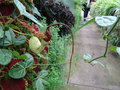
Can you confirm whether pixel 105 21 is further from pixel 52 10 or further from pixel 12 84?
pixel 52 10

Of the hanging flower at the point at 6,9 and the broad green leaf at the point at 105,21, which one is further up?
the broad green leaf at the point at 105,21

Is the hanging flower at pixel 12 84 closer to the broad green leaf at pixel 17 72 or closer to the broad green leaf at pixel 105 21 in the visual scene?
the broad green leaf at pixel 17 72

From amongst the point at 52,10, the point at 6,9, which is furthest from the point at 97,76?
the point at 6,9

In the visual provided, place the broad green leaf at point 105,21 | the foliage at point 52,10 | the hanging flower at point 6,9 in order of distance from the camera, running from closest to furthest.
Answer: the broad green leaf at point 105,21
the hanging flower at point 6,9
the foliage at point 52,10

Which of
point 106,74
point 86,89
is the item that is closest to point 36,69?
point 86,89

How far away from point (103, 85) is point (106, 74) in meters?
0.37

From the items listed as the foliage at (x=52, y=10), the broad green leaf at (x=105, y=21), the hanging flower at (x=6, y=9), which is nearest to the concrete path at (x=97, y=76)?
A: the foliage at (x=52, y=10)

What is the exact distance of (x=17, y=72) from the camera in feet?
1.43

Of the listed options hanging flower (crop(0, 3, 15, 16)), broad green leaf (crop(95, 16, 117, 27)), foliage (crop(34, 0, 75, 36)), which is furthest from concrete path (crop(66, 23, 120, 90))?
broad green leaf (crop(95, 16, 117, 27))

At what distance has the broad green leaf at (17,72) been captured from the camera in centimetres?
43

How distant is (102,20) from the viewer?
366mm

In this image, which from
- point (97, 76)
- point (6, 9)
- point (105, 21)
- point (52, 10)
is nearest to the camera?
point (105, 21)

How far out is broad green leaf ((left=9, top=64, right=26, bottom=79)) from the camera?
A: 1.41 ft

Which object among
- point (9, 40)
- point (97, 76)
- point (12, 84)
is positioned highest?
point (9, 40)
